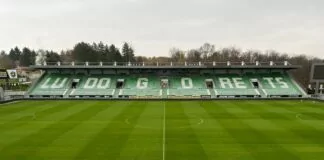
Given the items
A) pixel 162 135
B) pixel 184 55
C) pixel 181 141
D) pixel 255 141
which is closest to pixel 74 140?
pixel 162 135

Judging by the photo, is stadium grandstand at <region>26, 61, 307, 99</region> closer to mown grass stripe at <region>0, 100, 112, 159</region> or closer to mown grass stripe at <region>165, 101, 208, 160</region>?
mown grass stripe at <region>165, 101, 208, 160</region>

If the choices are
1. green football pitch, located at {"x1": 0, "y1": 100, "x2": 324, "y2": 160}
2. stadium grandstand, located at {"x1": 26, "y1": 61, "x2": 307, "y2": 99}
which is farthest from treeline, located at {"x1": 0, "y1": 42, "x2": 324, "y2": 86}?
green football pitch, located at {"x1": 0, "y1": 100, "x2": 324, "y2": 160}

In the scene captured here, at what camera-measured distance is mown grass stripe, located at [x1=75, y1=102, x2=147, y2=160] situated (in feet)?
48.8

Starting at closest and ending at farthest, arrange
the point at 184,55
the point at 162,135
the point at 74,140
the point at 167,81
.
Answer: the point at 74,140 → the point at 162,135 → the point at 167,81 → the point at 184,55

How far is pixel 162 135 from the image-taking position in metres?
19.2

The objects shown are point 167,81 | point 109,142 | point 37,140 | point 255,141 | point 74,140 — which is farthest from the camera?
point 167,81

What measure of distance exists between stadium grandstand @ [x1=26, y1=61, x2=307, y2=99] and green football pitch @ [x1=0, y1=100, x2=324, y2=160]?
14.5 m

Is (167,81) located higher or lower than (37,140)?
higher

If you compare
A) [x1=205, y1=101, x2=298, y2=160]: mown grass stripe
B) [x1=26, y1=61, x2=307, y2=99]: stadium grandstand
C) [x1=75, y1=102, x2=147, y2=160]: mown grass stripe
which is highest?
[x1=26, y1=61, x2=307, y2=99]: stadium grandstand

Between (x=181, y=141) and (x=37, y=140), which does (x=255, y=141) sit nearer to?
(x=181, y=141)

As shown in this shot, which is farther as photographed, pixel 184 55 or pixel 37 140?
pixel 184 55

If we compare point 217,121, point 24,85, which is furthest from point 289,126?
point 24,85

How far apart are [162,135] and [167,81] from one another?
94.2 ft

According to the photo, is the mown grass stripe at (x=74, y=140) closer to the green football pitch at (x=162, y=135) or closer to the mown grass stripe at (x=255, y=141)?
the green football pitch at (x=162, y=135)
